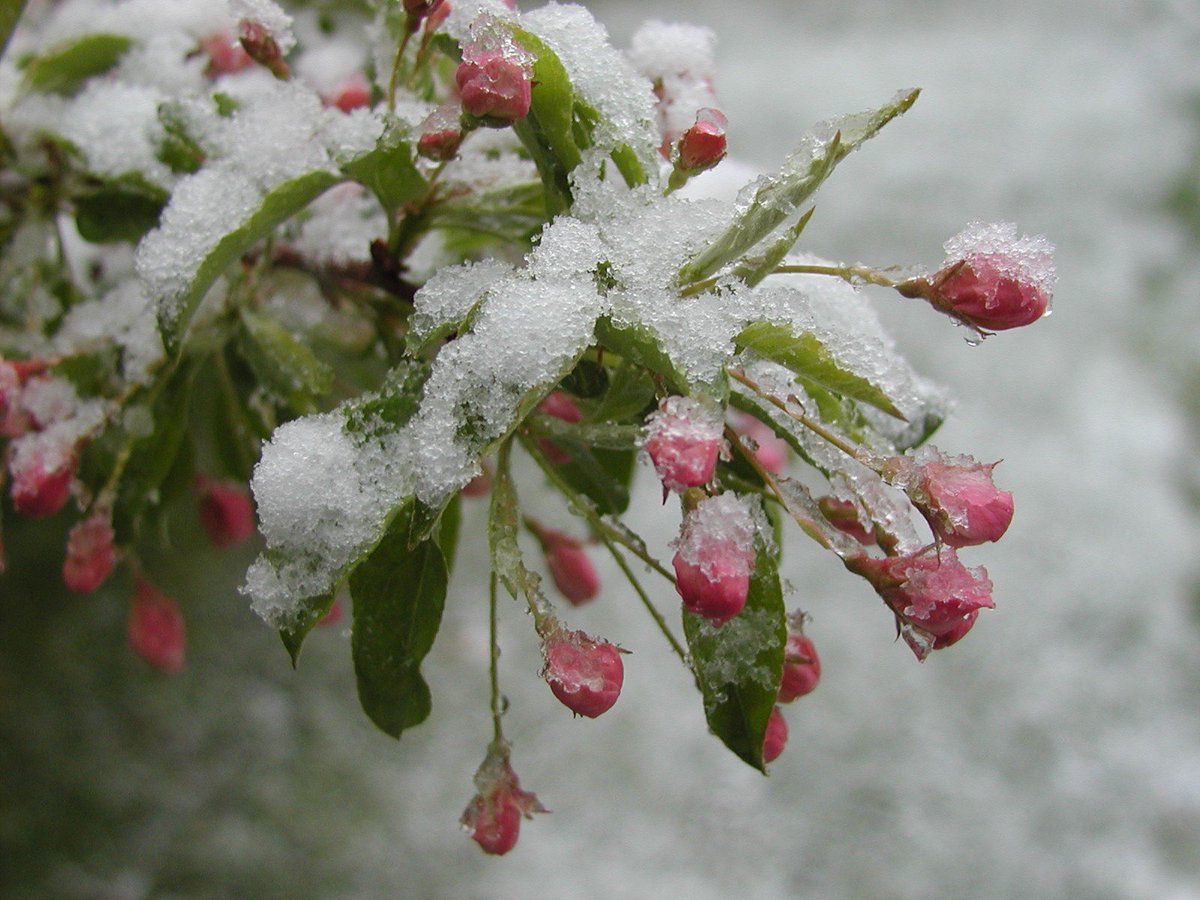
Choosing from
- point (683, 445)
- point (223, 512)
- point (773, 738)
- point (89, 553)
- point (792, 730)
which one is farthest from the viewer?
point (792, 730)

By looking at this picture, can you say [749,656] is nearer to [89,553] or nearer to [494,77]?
[494,77]

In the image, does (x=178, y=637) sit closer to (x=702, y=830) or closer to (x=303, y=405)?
(x=303, y=405)

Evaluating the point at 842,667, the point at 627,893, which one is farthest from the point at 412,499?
the point at 842,667

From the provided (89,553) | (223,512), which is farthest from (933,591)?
(223,512)

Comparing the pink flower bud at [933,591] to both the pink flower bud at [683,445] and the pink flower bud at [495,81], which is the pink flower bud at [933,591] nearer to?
the pink flower bud at [683,445]

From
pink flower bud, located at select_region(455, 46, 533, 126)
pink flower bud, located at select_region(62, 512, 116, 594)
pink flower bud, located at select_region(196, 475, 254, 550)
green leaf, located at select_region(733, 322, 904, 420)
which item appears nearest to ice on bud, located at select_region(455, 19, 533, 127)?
pink flower bud, located at select_region(455, 46, 533, 126)

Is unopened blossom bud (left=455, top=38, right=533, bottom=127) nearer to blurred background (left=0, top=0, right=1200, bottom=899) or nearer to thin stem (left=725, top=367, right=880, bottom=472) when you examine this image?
thin stem (left=725, top=367, right=880, bottom=472)

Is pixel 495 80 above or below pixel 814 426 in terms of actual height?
above

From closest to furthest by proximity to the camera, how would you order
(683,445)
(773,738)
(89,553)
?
(683,445) → (773,738) → (89,553)
